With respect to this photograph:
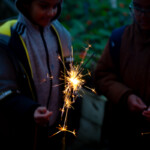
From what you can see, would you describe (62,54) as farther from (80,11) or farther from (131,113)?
(80,11)

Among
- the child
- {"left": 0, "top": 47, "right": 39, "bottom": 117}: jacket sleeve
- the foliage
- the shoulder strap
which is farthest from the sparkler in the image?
the foliage

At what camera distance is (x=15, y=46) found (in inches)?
→ 49.2

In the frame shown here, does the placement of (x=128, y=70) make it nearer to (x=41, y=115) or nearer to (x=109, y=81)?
(x=109, y=81)

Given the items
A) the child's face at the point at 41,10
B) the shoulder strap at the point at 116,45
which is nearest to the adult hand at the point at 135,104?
the shoulder strap at the point at 116,45

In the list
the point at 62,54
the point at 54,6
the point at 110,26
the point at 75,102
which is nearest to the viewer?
the point at 54,6

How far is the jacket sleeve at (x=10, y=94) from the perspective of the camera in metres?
1.20

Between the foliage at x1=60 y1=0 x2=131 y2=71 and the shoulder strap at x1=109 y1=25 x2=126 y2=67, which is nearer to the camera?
the shoulder strap at x1=109 y1=25 x2=126 y2=67

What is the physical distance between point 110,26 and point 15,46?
3021mm

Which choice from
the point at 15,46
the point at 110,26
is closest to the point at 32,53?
the point at 15,46

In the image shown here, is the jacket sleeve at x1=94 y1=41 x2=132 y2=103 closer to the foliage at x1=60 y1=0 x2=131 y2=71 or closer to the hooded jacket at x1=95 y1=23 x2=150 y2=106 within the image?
the hooded jacket at x1=95 y1=23 x2=150 y2=106

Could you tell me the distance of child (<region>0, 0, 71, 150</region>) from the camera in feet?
3.98

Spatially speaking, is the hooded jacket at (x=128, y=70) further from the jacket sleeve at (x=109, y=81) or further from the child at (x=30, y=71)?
the child at (x=30, y=71)

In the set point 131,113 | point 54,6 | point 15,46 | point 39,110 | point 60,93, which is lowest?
point 131,113

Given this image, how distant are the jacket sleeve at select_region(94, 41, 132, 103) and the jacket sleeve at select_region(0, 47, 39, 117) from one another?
81 centimetres
